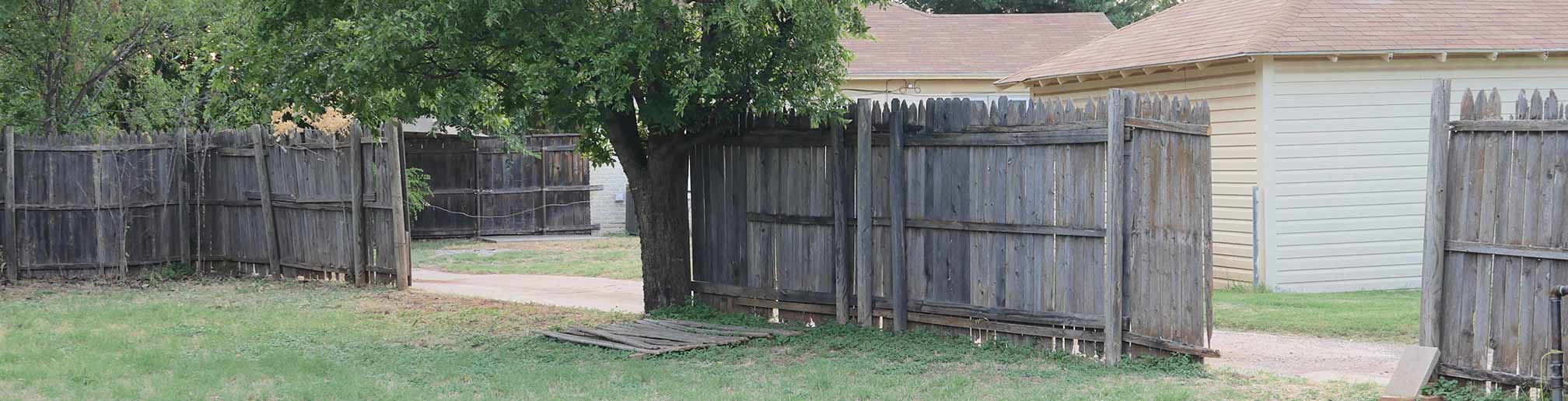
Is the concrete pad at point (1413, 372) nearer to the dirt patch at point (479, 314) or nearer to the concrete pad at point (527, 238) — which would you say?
the dirt patch at point (479, 314)

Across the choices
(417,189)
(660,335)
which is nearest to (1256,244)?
(660,335)

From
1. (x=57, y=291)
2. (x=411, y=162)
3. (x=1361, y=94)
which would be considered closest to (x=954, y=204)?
(x=1361, y=94)

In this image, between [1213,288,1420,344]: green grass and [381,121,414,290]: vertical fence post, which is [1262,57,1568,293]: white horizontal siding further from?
[381,121,414,290]: vertical fence post

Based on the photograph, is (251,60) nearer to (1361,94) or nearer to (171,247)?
(171,247)

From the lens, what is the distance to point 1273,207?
1423 cm

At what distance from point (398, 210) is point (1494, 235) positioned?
10.5 meters

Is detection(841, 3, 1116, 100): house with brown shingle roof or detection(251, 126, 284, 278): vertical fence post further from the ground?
detection(841, 3, 1116, 100): house with brown shingle roof

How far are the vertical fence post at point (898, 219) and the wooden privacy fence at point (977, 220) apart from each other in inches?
0.5

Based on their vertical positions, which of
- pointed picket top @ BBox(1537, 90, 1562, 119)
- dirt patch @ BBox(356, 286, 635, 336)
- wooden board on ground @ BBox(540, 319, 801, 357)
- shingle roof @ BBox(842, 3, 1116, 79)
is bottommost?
dirt patch @ BBox(356, 286, 635, 336)

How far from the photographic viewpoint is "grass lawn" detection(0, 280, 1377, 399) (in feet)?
26.3

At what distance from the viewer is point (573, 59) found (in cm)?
911

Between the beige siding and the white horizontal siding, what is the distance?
0.26 m

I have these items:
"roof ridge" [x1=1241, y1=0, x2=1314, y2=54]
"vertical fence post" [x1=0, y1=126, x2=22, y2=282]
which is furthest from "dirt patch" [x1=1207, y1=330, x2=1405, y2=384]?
"vertical fence post" [x1=0, y1=126, x2=22, y2=282]

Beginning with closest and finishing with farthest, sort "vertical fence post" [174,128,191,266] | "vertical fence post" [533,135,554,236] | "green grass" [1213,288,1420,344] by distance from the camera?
"green grass" [1213,288,1420,344] < "vertical fence post" [174,128,191,266] < "vertical fence post" [533,135,554,236]
